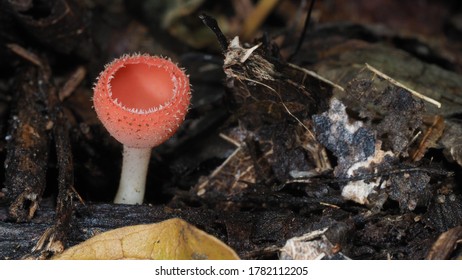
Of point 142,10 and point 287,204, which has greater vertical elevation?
point 142,10

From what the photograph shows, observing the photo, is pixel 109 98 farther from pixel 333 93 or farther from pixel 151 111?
pixel 333 93

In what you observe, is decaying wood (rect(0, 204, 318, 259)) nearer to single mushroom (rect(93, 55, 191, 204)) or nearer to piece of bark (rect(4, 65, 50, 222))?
piece of bark (rect(4, 65, 50, 222))

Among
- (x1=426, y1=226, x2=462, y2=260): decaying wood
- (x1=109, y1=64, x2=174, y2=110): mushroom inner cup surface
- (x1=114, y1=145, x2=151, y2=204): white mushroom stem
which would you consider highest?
(x1=109, y1=64, x2=174, y2=110): mushroom inner cup surface

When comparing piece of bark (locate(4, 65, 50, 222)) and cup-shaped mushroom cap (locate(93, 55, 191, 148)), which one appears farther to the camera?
piece of bark (locate(4, 65, 50, 222))

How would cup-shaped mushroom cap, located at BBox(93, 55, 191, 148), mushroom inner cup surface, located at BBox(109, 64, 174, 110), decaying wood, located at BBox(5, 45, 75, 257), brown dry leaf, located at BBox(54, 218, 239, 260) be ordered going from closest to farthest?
1. brown dry leaf, located at BBox(54, 218, 239, 260)
2. cup-shaped mushroom cap, located at BBox(93, 55, 191, 148)
3. decaying wood, located at BBox(5, 45, 75, 257)
4. mushroom inner cup surface, located at BBox(109, 64, 174, 110)

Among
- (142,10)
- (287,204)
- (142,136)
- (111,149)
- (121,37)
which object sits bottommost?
(287,204)

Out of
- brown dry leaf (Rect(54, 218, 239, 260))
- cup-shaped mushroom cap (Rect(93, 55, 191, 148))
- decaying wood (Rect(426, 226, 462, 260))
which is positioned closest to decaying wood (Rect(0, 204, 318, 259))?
brown dry leaf (Rect(54, 218, 239, 260))

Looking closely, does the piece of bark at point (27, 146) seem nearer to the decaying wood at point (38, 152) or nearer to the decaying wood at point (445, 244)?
the decaying wood at point (38, 152)
